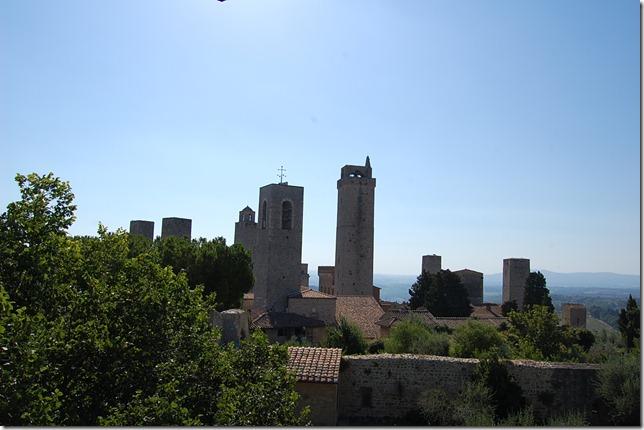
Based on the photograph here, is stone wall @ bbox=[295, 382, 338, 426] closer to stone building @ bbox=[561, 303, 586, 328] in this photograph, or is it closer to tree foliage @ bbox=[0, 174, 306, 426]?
tree foliage @ bbox=[0, 174, 306, 426]

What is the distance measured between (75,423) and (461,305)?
4300 cm

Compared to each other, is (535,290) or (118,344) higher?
(118,344)

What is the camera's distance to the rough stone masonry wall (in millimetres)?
14430

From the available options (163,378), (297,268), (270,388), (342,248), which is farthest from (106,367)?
(342,248)

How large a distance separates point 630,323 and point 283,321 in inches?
852

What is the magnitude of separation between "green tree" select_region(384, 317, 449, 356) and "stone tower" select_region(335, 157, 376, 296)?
2484cm

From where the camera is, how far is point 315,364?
13555mm

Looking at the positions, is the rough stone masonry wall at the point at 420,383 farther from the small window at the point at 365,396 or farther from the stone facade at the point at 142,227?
the stone facade at the point at 142,227

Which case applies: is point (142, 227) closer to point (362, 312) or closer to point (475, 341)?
point (362, 312)

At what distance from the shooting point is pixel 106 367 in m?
6.89

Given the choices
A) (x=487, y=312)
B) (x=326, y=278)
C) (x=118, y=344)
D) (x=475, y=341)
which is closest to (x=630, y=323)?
(x=487, y=312)

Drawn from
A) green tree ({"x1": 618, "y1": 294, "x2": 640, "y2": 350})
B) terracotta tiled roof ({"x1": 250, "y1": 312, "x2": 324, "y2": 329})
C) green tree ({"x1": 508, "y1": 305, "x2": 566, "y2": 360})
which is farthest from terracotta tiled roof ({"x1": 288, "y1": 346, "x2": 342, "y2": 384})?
green tree ({"x1": 618, "y1": 294, "x2": 640, "y2": 350})

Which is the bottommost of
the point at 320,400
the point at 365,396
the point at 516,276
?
the point at 365,396

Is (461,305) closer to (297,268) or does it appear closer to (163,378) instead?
(297,268)
